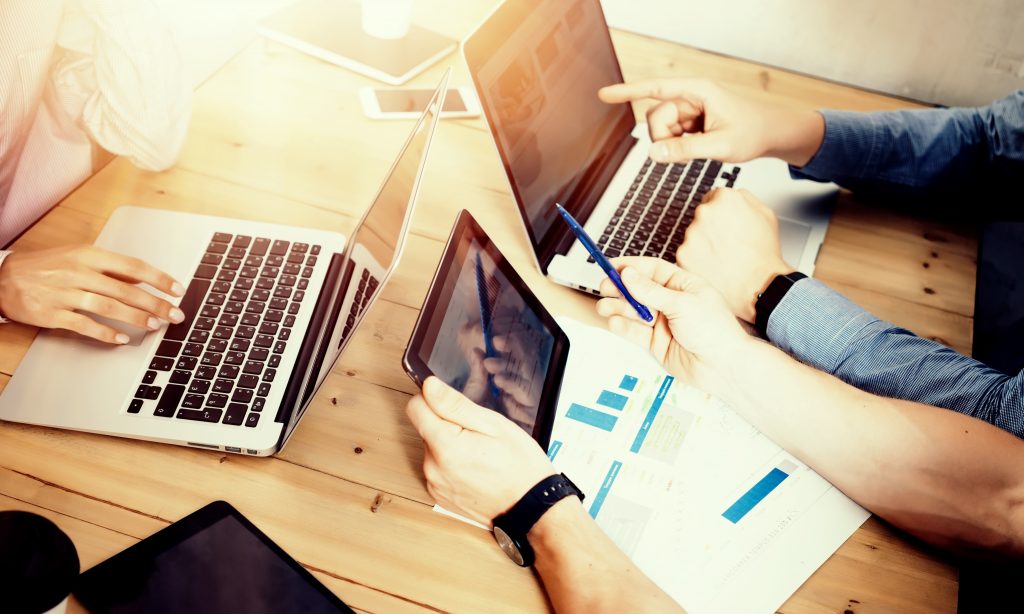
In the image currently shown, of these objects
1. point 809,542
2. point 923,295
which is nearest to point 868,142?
point 923,295

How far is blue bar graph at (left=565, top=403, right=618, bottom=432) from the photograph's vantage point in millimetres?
966

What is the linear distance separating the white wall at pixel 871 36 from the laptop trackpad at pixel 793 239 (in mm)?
560

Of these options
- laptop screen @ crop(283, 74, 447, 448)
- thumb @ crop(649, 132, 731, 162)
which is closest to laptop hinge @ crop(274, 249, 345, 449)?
laptop screen @ crop(283, 74, 447, 448)

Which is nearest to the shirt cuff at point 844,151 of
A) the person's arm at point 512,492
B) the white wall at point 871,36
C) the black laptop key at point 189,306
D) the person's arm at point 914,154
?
the person's arm at point 914,154

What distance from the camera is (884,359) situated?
3.34ft

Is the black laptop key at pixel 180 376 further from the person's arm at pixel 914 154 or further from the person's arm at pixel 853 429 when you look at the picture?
the person's arm at pixel 914 154

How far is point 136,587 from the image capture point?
77 centimetres

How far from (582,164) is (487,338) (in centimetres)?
44

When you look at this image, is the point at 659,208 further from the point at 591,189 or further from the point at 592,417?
the point at 592,417

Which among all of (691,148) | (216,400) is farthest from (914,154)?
(216,400)

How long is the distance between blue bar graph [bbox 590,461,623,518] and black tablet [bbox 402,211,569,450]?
75 millimetres

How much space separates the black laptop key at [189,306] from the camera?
982 mm

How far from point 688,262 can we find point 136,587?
0.78 m

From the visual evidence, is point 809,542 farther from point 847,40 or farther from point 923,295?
point 847,40
